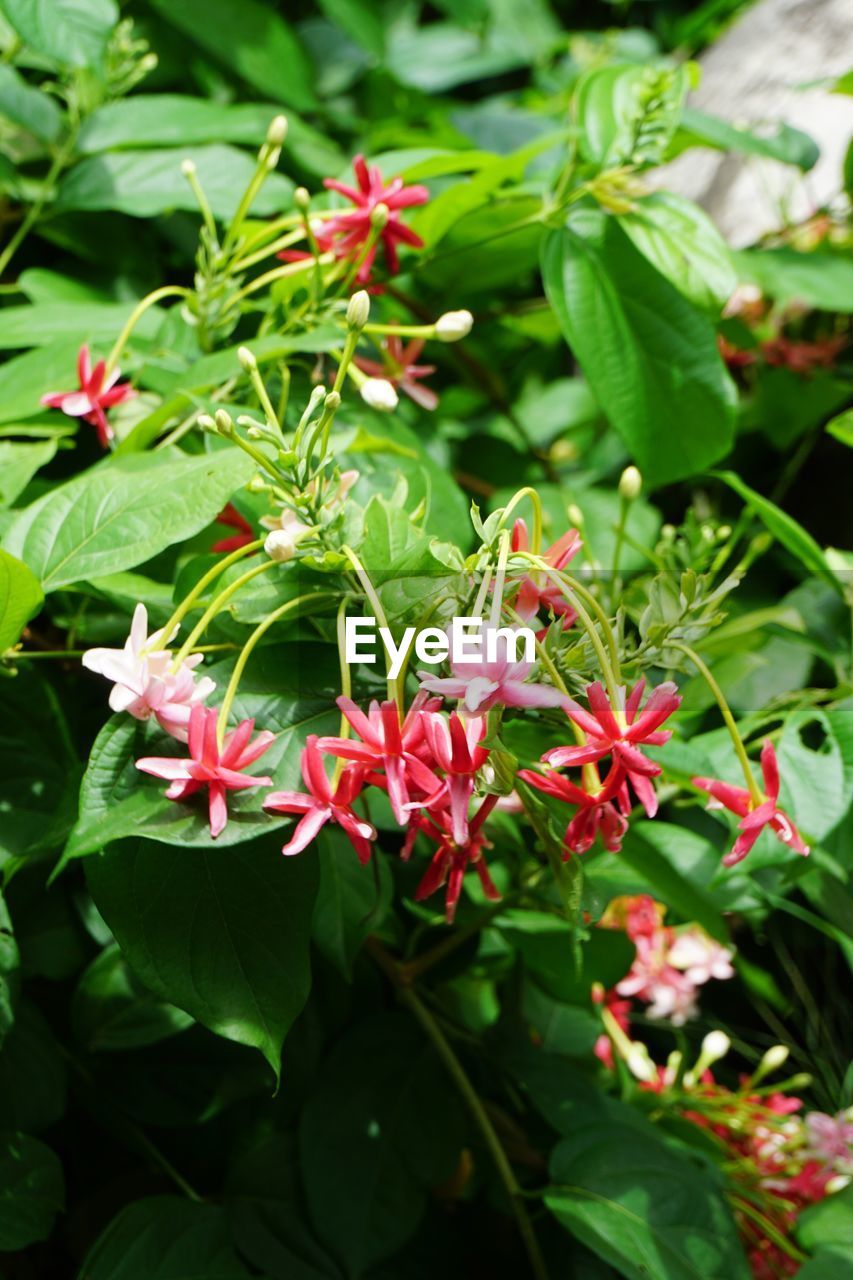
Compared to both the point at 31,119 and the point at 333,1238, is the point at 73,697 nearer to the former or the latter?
the point at 333,1238

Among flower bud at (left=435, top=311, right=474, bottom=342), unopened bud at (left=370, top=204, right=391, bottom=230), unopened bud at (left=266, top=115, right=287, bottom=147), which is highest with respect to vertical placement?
unopened bud at (left=266, top=115, right=287, bottom=147)

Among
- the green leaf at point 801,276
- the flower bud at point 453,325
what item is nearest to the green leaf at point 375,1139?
the flower bud at point 453,325

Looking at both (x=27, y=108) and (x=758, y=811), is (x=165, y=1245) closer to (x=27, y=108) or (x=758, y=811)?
(x=758, y=811)

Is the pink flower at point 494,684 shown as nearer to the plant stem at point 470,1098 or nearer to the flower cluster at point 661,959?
the plant stem at point 470,1098

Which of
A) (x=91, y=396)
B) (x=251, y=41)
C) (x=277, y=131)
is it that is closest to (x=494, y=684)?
(x=91, y=396)

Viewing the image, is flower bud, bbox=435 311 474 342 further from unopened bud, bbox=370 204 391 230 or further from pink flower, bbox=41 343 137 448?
pink flower, bbox=41 343 137 448

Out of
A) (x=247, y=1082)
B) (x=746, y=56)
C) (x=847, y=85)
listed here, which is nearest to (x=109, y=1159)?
(x=247, y=1082)

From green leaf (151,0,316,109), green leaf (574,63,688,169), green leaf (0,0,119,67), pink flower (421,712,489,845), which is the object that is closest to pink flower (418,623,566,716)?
pink flower (421,712,489,845)
